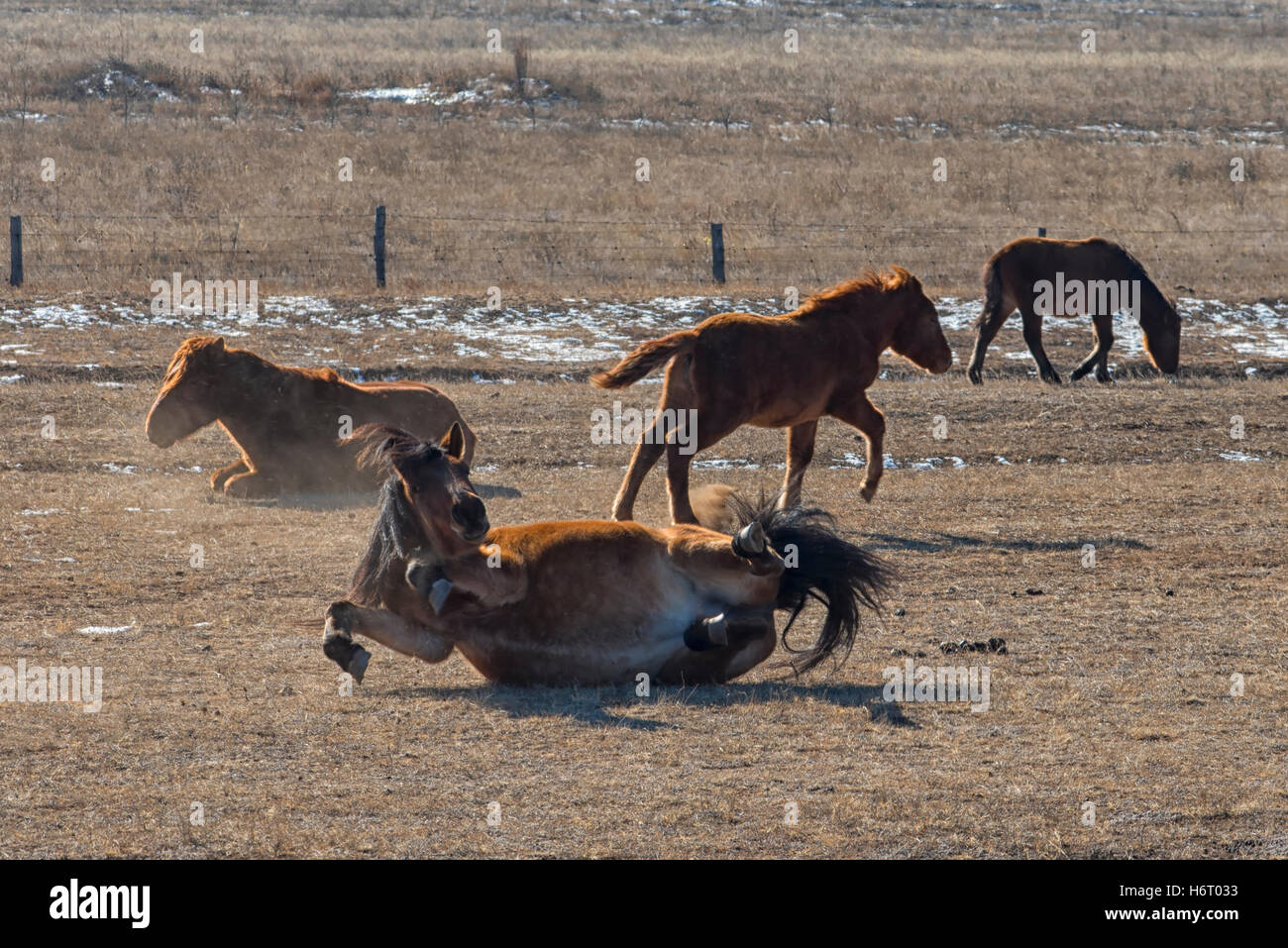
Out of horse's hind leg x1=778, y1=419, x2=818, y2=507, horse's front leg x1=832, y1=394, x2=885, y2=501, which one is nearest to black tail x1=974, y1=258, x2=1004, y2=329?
horse's front leg x1=832, y1=394, x2=885, y2=501

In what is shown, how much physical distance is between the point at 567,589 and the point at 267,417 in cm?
616

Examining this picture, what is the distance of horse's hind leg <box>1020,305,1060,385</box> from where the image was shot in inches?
696

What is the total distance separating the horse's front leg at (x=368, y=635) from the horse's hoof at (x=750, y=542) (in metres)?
1.26

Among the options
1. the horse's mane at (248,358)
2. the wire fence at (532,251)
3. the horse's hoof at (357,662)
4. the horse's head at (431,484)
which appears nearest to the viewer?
the horse's hoof at (357,662)

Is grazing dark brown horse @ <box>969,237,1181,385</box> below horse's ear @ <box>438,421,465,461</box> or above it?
below

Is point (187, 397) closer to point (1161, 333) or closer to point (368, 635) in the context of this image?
point (368, 635)

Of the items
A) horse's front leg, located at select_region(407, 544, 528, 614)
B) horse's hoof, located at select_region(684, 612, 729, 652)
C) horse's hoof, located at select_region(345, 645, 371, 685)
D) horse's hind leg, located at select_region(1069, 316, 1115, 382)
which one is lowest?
horse's hind leg, located at select_region(1069, 316, 1115, 382)

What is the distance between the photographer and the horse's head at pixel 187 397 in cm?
1142

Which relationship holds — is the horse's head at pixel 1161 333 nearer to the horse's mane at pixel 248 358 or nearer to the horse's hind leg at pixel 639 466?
the horse's hind leg at pixel 639 466

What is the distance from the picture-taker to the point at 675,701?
6.14 meters

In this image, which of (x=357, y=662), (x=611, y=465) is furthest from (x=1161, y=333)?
(x=357, y=662)

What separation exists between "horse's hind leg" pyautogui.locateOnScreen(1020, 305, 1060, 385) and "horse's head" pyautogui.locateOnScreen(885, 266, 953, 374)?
22.4 ft

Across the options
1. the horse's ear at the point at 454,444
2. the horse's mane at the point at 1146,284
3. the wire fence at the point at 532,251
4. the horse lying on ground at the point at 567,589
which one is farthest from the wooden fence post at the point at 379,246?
the horse lying on ground at the point at 567,589

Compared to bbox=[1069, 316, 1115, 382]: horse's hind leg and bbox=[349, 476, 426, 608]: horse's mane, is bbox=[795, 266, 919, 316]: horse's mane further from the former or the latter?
bbox=[1069, 316, 1115, 382]: horse's hind leg
